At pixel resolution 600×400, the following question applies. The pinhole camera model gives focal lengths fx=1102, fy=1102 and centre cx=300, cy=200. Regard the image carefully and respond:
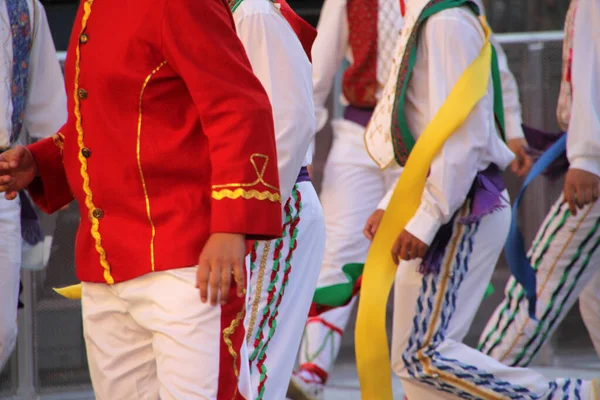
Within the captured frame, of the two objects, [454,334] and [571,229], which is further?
[571,229]

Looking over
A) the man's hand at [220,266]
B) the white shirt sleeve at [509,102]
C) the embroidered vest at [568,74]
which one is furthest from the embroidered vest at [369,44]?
the man's hand at [220,266]

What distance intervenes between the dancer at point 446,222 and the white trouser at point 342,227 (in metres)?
1.34

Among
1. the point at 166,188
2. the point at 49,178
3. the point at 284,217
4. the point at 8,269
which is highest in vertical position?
the point at 166,188

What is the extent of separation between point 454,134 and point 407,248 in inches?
16.3

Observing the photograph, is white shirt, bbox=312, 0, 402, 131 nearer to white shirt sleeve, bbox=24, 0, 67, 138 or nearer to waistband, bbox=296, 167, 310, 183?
white shirt sleeve, bbox=24, 0, 67, 138

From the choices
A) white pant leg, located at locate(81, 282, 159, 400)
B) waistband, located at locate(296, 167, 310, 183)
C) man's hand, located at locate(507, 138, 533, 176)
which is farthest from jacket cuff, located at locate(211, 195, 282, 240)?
man's hand, located at locate(507, 138, 533, 176)

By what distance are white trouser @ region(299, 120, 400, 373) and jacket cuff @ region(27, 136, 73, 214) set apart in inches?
99.0

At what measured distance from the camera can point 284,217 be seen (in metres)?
3.09

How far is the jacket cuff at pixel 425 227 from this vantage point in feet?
12.0

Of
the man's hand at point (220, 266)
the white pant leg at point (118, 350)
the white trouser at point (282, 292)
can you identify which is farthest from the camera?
the white trouser at point (282, 292)

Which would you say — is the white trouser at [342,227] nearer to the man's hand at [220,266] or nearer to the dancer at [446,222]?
the dancer at [446,222]

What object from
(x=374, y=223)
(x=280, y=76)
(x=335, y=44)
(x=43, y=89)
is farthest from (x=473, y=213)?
(x=335, y=44)

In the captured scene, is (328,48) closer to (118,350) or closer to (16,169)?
(16,169)

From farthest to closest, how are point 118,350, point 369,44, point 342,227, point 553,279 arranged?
point 369,44, point 342,227, point 553,279, point 118,350
